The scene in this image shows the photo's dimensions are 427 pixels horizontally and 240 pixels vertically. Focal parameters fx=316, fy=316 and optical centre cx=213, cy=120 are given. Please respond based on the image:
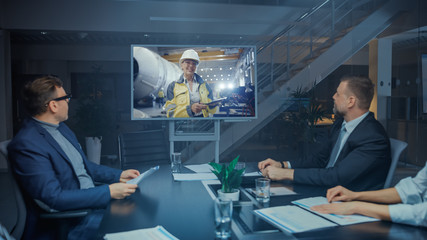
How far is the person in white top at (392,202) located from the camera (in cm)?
117

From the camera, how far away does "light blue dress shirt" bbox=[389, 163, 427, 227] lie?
117 cm

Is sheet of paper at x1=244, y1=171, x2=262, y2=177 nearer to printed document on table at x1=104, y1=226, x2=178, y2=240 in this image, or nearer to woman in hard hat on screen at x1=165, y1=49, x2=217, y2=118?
printed document on table at x1=104, y1=226, x2=178, y2=240

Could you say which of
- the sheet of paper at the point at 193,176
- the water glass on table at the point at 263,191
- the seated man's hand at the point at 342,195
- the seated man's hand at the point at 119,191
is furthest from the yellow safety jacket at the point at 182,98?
the seated man's hand at the point at 342,195

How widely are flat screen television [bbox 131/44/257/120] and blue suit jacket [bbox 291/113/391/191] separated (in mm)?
2032

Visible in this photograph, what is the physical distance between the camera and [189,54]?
3686mm

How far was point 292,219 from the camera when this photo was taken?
1.21 m

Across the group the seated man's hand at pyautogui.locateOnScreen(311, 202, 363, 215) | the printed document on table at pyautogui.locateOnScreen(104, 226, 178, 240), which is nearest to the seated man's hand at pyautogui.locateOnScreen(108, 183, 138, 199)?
the printed document on table at pyautogui.locateOnScreen(104, 226, 178, 240)

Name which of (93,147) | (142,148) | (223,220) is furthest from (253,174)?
(93,147)

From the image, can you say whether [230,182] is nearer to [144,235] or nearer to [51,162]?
[144,235]

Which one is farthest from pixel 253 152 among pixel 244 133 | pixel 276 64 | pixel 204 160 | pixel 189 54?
pixel 189 54

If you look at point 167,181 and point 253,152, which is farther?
point 253,152

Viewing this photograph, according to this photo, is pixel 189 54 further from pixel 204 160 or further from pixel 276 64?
pixel 276 64

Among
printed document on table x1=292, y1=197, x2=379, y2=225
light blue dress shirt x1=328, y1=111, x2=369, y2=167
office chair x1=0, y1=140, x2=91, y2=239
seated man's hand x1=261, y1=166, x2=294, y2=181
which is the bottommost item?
office chair x1=0, y1=140, x2=91, y2=239

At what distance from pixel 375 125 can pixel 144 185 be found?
1.40m
